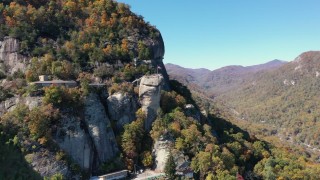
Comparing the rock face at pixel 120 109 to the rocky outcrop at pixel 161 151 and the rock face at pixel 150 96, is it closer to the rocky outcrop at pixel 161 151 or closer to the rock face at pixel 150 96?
the rock face at pixel 150 96

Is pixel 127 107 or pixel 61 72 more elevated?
pixel 61 72

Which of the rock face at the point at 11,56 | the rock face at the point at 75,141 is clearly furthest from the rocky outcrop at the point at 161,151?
the rock face at the point at 11,56

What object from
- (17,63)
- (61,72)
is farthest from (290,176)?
(17,63)

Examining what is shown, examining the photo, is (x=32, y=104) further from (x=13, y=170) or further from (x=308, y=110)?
(x=308, y=110)

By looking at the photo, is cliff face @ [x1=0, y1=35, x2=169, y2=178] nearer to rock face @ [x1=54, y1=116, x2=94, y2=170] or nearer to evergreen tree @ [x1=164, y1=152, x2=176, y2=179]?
rock face @ [x1=54, y1=116, x2=94, y2=170]

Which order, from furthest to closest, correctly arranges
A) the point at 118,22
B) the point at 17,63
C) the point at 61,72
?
the point at 118,22
the point at 17,63
the point at 61,72

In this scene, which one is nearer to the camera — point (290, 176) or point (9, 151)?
point (9, 151)

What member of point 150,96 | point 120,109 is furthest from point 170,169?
point 150,96
